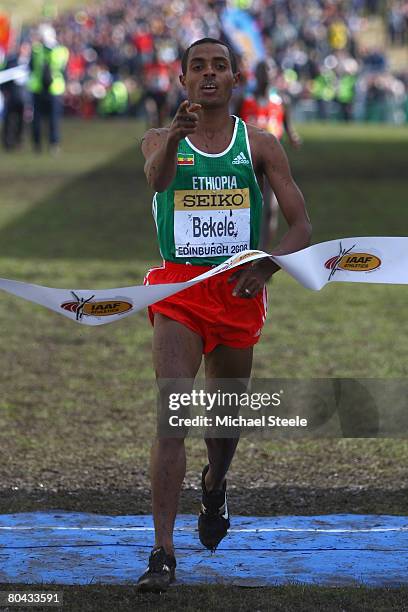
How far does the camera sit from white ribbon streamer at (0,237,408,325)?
4949 mm

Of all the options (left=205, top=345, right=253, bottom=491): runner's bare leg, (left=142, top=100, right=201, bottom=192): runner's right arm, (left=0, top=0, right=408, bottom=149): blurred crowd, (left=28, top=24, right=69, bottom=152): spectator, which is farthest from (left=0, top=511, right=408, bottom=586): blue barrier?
(left=0, top=0, right=408, bottom=149): blurred crowd

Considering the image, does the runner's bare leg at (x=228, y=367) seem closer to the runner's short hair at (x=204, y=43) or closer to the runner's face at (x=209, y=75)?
the runner's face at (x=209, y=75)

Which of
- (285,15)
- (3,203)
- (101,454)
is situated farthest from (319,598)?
(285,15)

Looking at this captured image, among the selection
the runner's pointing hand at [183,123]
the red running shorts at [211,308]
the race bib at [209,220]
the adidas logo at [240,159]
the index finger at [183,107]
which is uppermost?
the index finger at [183,107]

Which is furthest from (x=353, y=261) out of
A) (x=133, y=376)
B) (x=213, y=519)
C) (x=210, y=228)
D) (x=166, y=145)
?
(x=133, y=376)

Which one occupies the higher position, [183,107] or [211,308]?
[183,107]

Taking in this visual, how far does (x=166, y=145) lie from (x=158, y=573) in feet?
4.97

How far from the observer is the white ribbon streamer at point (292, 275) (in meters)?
4.95

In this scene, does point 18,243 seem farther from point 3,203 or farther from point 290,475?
point 290,475

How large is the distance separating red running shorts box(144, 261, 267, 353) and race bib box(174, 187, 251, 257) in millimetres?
86

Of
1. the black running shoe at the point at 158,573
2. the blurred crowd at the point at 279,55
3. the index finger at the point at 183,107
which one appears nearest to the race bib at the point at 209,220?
the index finger at the point at 183,107

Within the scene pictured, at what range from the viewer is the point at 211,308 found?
5035mm

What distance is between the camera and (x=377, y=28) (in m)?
54.6

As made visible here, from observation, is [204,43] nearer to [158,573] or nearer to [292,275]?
[292,275]
